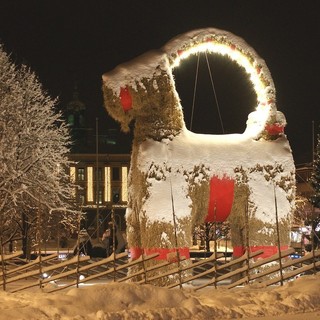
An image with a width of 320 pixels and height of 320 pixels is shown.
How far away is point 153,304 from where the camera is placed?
9.47 meters

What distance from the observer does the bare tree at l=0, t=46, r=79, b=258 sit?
22.4m

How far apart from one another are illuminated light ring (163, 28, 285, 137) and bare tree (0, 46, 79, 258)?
9.90 m

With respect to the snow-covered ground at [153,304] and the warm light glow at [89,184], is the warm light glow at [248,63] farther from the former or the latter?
the warm light glow at [89,184]

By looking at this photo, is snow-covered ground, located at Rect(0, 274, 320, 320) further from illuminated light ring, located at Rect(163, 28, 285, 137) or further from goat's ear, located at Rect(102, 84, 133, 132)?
illuminated light ring, located at Rect(163, 28, 285, 137)

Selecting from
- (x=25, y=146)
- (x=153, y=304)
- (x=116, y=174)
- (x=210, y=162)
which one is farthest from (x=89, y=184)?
(x=153, y=304)

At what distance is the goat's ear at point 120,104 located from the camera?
41.1 ft

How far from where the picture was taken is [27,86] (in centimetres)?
2383

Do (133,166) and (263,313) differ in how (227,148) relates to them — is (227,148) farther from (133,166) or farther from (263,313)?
(263,313)

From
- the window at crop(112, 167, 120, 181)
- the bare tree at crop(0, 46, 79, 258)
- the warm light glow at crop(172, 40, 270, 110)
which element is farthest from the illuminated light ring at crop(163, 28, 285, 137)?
the window at crop(112, 167, 120, 181)

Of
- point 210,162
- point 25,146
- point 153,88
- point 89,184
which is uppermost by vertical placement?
point 89,184

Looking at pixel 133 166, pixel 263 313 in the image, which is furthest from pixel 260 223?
pixel 263 313

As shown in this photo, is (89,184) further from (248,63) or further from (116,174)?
(248,63)

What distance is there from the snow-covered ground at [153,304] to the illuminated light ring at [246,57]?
4.34 metres

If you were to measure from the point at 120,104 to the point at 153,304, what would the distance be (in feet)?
14.1
